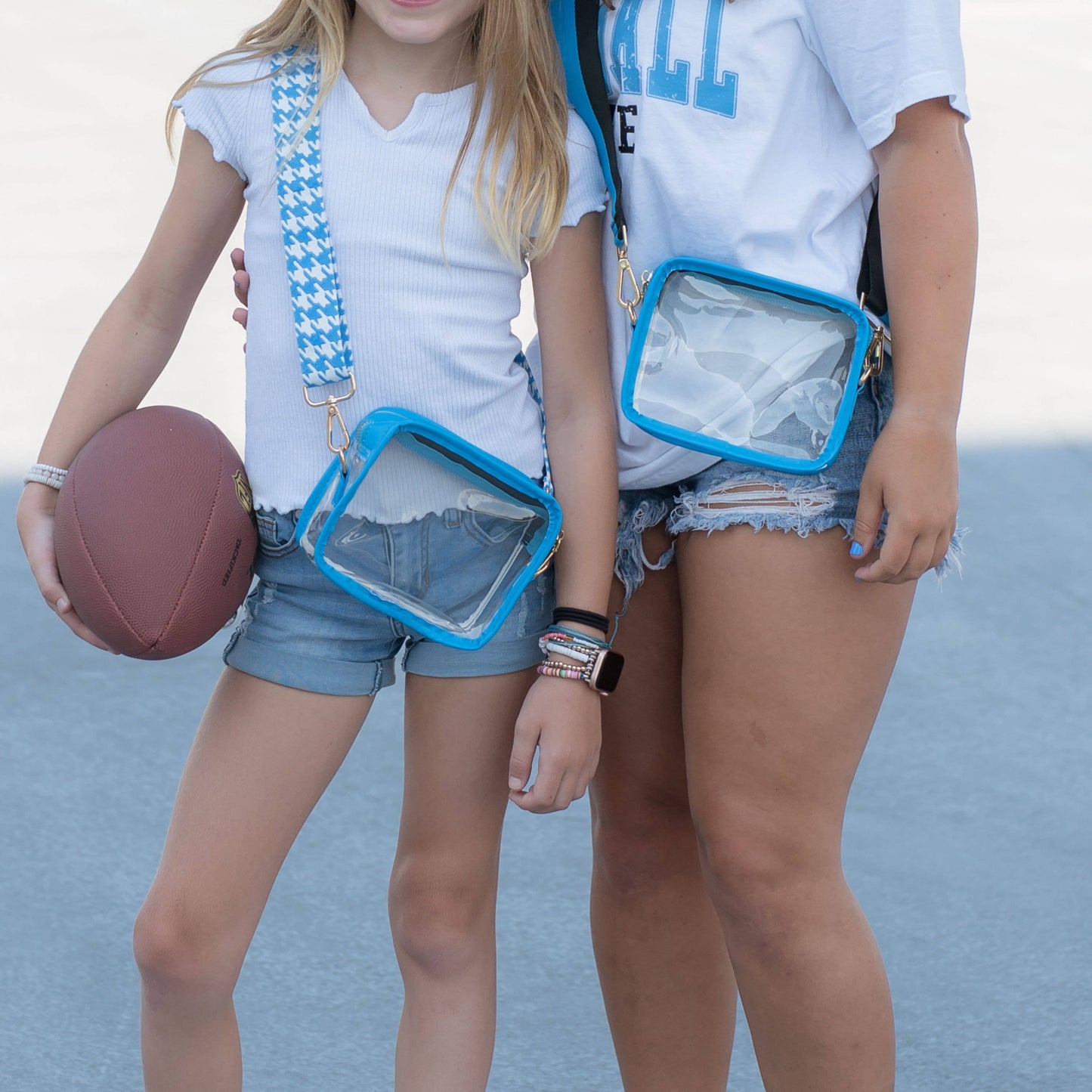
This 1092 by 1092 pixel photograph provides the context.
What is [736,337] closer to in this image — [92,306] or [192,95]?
[192,95]

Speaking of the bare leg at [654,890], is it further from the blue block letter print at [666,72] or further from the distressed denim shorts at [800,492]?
the blue block letter print at [666,72]

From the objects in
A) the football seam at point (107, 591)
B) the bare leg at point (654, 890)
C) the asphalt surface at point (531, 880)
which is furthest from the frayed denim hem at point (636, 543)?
the asphalt surface at point (531, 880)

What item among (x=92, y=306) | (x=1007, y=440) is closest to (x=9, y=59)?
(x=92, y=306)

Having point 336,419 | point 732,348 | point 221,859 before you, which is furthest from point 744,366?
point 221,859

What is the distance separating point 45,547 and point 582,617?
2.09ft

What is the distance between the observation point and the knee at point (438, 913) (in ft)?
5.92

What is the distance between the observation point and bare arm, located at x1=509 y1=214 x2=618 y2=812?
1717 mm

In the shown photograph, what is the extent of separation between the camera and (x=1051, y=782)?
3.24 m

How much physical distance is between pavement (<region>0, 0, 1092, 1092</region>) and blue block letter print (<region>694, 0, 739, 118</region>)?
5.05 ft

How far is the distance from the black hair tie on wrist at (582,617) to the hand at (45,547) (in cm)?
52

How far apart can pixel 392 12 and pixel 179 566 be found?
657mm

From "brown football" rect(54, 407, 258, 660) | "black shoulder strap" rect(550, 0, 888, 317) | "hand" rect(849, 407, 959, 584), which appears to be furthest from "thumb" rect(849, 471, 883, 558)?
"brown football" rect(54, 407, 258, 660)

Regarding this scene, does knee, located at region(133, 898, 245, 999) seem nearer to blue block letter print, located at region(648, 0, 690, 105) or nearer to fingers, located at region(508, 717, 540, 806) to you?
fingers, located at region(508, 717, 540, 806)

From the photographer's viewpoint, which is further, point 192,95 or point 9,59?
point 9,59
